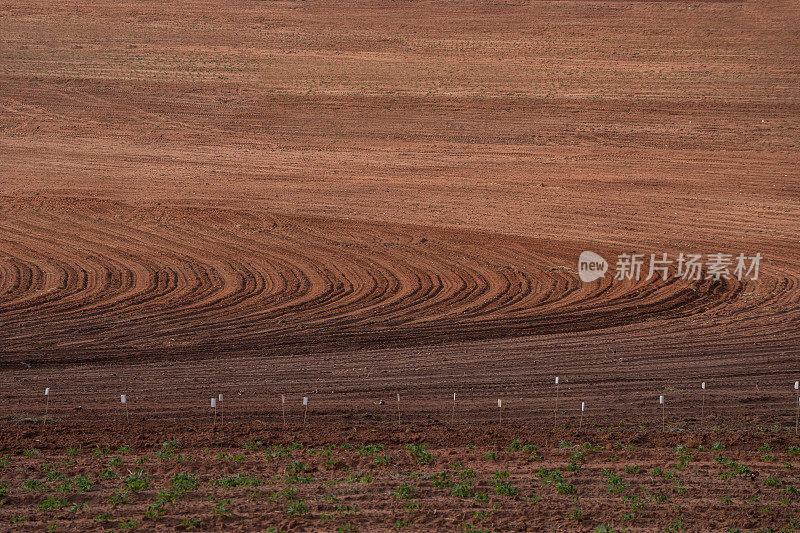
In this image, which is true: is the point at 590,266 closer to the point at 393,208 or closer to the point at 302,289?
the point at 393,208

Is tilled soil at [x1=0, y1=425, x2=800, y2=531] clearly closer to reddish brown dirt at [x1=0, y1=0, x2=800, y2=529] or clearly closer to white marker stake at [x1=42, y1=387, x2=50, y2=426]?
white marker stake at [x1=42, y1=387, x2=50, y2=426]

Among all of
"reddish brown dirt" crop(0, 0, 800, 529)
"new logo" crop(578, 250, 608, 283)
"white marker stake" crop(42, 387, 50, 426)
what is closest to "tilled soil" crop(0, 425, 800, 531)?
"white marker stake" crop(42, 387, 50, 426)

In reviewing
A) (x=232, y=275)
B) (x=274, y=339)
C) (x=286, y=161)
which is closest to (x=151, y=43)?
(x=286, y=161)

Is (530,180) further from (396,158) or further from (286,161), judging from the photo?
(286,161)

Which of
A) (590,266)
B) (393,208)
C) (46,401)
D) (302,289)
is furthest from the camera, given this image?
(393,208)

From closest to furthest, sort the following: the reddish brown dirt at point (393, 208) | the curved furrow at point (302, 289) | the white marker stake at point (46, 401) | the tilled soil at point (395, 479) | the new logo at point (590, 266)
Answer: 1. the tilled soil at point (395, 479)
2. the white marker stake at point (46, 401)
3. the reddish brown dirt at point (393, 208)
4. the curved furrow at point (302, 289)
5. the new logo at point (590, 266)

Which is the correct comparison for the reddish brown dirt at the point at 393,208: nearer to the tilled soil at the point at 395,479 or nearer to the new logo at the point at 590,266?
the new logo at the point at 590,266

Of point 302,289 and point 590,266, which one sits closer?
point 302,289

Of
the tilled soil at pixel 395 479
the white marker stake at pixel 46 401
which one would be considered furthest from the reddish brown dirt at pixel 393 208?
the tilled soil at pixel 395 479

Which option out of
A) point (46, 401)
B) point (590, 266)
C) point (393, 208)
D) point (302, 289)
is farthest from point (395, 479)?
point (393, 208)
